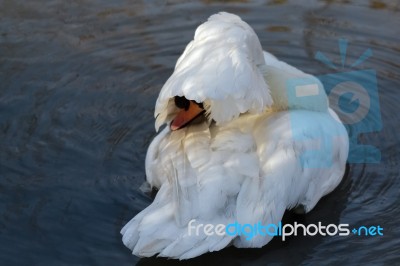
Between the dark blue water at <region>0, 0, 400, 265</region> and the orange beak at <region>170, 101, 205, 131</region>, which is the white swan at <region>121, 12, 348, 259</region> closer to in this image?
the orange beak at <region>170, 101, 205, 131</region>

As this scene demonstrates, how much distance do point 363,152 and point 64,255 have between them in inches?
104

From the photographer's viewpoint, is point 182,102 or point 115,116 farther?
point 115,116

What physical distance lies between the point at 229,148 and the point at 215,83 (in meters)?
0.49

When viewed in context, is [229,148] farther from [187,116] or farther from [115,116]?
[115,116]

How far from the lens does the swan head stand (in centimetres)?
623

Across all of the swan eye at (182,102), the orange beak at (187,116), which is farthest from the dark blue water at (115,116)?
the swan eye at (182,102)

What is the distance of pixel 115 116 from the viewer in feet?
26.7

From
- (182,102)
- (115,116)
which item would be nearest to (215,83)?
(182,102)

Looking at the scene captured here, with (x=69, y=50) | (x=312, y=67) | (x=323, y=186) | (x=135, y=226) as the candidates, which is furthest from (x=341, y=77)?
(x=135, y=226)

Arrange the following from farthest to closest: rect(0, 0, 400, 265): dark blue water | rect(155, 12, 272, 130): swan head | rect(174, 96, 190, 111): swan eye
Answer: rect(174, 96, 190, 111): swan eye
rect(0, 0, 400, 265): dark blue water
rect(155, 12, 272, 130): swan head

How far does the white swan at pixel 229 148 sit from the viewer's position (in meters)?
6.11

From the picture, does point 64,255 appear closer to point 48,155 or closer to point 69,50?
point 48,155

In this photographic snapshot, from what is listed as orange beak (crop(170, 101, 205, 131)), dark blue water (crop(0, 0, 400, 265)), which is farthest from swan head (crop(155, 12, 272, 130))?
dark blue water (crop(0, 0, 400, 265))

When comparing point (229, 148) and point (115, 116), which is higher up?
point (229, 148)
